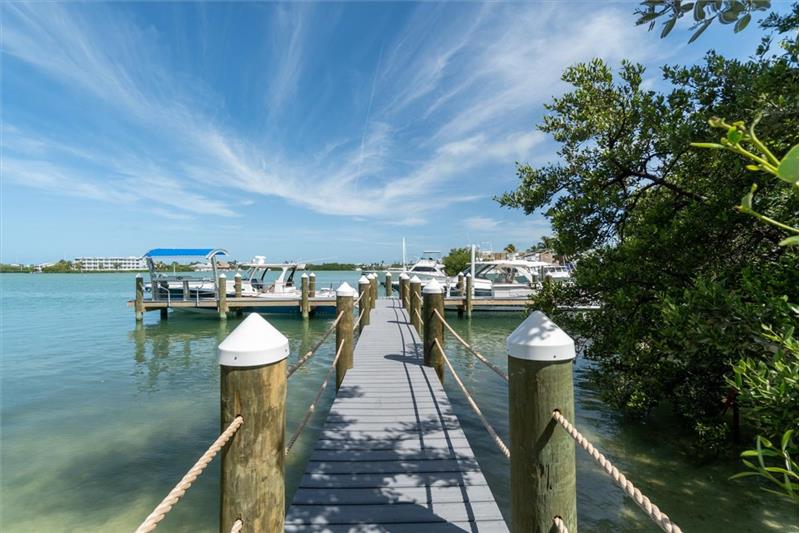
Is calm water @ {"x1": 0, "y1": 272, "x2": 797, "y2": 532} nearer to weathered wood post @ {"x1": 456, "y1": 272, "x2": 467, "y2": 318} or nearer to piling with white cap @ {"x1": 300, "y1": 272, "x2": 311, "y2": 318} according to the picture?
piling with white cap @ {"x1": 300, "y1": 272, "x2": 311, "y2": 318}

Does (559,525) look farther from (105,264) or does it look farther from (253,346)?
(105,264)

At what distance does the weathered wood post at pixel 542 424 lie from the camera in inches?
83.0

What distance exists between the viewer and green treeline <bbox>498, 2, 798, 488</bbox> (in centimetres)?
386

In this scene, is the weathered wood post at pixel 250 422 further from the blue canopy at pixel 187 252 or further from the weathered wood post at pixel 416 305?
the blue canopy at pixel 187 252

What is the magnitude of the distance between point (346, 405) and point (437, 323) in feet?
7.10

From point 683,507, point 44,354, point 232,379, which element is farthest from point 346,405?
point 44,354

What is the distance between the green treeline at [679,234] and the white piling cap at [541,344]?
191 centimetres

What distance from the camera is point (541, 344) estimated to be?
2094 millimetres

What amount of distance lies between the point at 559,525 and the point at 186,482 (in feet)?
6.25

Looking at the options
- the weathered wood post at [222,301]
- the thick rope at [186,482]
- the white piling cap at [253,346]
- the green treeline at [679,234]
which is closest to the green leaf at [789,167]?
the white piling cap at [253,346]

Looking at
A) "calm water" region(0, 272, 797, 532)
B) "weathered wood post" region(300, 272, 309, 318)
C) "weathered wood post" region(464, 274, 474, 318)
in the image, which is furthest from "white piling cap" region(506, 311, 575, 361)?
"weathered wood post" region(300, 272, 309, 318)

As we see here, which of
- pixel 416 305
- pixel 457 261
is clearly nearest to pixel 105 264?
pixel 457 261

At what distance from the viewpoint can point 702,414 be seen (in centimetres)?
589

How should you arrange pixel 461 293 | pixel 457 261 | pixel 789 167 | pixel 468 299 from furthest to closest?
pixel 457 261
pixel 461 293
pixel 468 299
pixel 789 167
